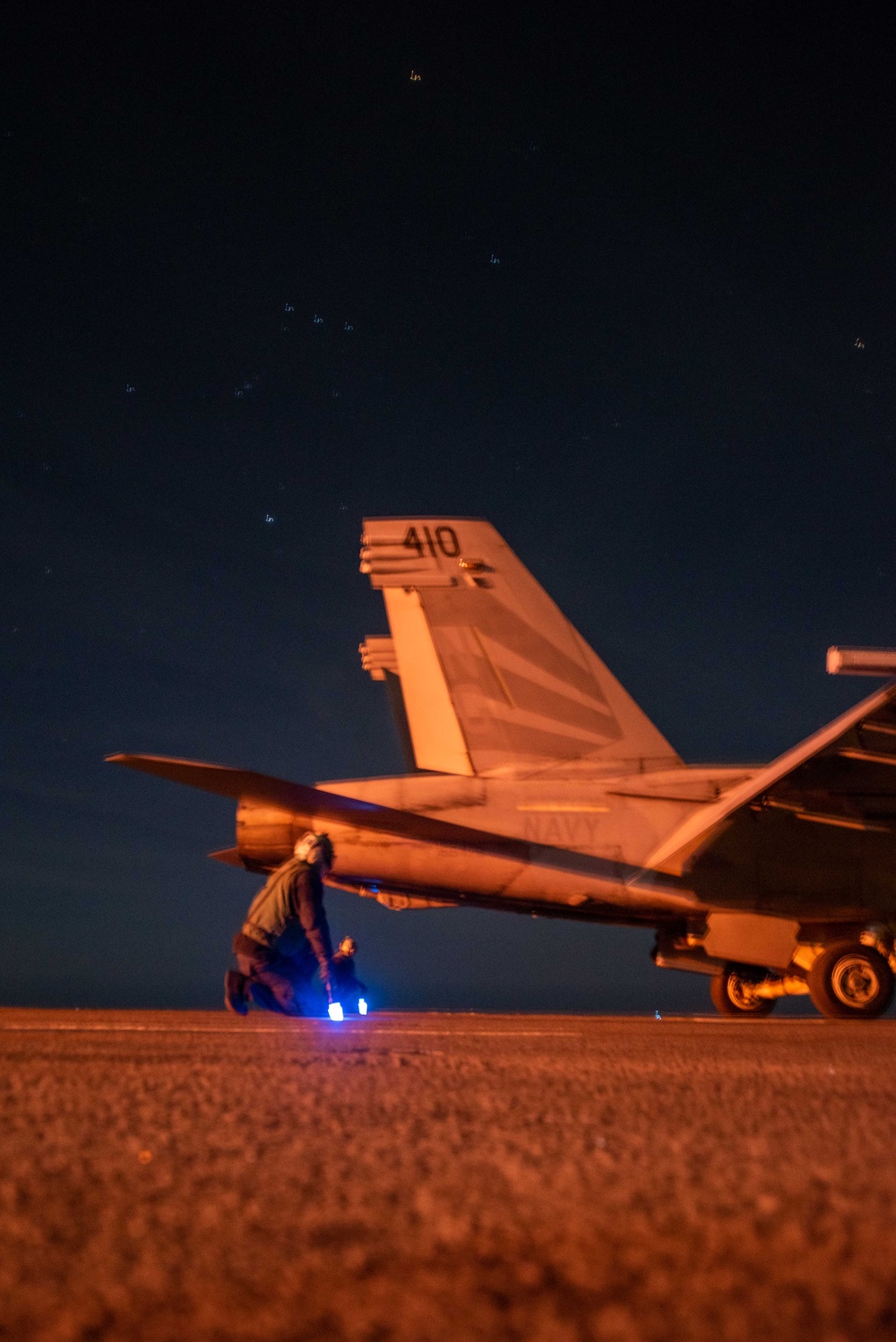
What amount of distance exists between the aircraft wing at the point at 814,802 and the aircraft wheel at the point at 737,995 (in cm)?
198

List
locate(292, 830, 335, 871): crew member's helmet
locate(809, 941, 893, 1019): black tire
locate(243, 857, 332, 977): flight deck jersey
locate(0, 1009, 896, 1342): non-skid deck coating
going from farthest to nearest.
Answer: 1. locate(809, 941, 893, 1019): black tire
2. locate(292, 830, 335, 871): crew member's helmet
3. locate(243, 857, 332, 977): flight deck jersey
4. locate(0, 1009, 896, 1342): non-skid deck coating

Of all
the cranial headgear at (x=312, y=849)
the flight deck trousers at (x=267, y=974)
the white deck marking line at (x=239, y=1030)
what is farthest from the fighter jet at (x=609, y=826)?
the white deck marking line at (x=239, y=1030)

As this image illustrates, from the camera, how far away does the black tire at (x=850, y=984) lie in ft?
28.5

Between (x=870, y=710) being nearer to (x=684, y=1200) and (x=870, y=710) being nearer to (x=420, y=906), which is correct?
(x=420, y=906)

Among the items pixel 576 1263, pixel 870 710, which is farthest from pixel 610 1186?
pixel 870 710

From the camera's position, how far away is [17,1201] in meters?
1.32

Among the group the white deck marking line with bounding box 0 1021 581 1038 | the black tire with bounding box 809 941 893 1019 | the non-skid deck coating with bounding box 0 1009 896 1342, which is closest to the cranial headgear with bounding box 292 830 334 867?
the white deck marking line with bounding box 0 1021 581 1038

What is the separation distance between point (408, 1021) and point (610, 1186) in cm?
521

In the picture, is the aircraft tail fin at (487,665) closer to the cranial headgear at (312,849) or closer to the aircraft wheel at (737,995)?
the aircraft wheel at (737,995)

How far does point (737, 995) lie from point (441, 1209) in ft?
33.2

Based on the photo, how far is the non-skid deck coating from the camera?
0.96 m

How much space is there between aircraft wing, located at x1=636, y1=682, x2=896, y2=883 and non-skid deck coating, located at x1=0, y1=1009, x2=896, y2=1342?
661 cm

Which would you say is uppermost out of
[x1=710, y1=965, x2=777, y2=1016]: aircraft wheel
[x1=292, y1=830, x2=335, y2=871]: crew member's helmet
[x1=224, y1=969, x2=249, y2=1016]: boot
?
[x1=292, y1=830, x2=335, y2=871]: crew member's helmet

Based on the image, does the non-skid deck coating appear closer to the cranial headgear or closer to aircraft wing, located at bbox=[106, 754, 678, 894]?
the cranial headgear
